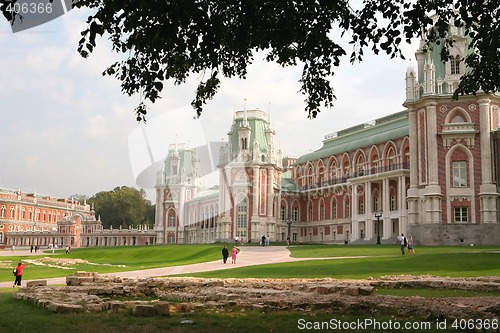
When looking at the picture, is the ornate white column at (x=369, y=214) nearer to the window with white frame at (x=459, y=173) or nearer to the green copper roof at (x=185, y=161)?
the window with white frame at (x=459, y=173)

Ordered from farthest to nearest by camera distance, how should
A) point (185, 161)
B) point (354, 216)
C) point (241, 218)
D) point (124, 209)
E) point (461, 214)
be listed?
point (124, 209) < point (185, 161) < point (241, 218) < point (354, 216) < point (461, 214)

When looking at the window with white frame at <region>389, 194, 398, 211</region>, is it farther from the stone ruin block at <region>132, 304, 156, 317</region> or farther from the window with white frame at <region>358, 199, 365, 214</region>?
the stone ruin block at <region>132, 304, 156, 317</region>

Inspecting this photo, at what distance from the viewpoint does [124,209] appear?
126938 millimetres

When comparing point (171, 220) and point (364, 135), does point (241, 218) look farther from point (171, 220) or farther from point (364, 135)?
point (171, 220)

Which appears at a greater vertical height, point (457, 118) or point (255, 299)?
point (457, 118)

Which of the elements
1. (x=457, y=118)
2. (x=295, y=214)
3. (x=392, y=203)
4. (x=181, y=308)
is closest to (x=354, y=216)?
(x=392, y=203)

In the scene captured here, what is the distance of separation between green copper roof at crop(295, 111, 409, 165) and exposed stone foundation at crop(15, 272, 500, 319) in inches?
2021

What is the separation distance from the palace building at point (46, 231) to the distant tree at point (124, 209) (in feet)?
12.3

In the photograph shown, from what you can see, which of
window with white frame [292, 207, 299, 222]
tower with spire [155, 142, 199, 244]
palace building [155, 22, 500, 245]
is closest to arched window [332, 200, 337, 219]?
palace building [155, 22, 500, 245]

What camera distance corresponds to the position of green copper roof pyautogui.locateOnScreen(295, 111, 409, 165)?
70688 mm

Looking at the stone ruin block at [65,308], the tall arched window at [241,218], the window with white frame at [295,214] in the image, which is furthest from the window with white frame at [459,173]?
the stone ruin block at [65,308]

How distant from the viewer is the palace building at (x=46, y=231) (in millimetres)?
110812

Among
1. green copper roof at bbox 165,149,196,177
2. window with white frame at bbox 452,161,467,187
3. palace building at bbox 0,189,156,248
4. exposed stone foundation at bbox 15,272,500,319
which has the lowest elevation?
exposed stone foundation at bbox 15,272,500,319

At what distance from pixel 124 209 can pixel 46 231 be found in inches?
675
